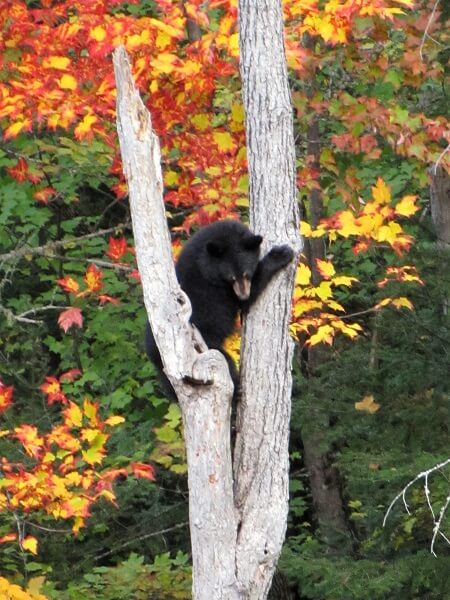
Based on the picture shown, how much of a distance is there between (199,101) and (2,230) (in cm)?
339

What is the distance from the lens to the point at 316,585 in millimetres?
7352

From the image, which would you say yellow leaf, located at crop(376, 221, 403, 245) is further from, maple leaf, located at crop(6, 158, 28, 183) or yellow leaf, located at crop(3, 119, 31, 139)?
maple leaf, located at crop(6, 158, 28, 183)

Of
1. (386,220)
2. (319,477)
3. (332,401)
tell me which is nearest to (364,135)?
(386,220)

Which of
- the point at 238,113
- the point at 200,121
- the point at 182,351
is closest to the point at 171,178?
the point at 200,121

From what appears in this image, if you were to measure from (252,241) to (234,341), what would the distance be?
1.69m

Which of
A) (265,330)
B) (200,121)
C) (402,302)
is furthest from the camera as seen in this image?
(200,121)

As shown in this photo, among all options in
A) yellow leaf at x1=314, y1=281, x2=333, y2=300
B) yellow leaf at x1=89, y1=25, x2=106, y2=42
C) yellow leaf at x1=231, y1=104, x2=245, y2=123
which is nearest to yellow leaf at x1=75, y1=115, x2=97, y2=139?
yellow leaf at x1=89, y1=25, x2=106, y2=42

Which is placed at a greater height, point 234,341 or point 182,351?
point 182,351

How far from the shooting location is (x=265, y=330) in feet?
16.7

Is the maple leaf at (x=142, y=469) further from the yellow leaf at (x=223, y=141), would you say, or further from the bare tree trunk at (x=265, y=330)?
the bare tree trunk at (x=265, y=330)

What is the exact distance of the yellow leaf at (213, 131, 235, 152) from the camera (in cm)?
779

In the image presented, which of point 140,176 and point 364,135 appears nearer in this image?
point 140,176

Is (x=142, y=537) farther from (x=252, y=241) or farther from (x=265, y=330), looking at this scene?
(x=265, y=330)

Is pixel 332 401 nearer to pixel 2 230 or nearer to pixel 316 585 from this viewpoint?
pixel 316 585
